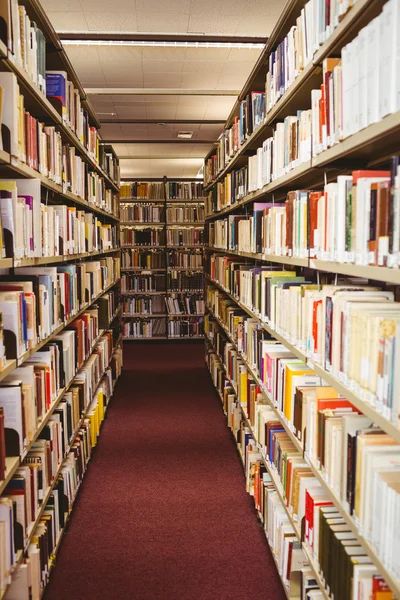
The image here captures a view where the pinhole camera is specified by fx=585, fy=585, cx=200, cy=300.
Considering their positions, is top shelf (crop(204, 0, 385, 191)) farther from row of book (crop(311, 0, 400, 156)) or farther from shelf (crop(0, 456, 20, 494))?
shelf (crop(0, 456, 20, 494))

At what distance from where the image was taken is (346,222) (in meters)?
1.85

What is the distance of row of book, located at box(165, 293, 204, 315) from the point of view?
33.2 ft

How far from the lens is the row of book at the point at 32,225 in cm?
224

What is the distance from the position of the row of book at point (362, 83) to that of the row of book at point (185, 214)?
797 cm

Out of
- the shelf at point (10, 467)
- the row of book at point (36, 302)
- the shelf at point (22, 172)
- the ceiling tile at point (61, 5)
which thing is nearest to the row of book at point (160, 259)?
the row of book at point (36, 302)

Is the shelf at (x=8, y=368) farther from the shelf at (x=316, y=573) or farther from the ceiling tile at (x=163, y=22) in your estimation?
the ceiling tile at (x=163, y=22)

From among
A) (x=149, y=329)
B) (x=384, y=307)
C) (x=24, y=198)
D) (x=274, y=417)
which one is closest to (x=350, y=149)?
(x=384, y=307)

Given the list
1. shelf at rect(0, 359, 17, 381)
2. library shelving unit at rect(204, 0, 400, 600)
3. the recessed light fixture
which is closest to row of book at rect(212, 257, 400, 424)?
library shelving unit at rect(204, 0, 400, 600)

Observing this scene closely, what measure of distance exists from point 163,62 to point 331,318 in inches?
176

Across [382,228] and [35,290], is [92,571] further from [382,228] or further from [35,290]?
[382,228]

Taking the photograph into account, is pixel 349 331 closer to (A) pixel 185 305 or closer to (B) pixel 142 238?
(A) pixel 185 305

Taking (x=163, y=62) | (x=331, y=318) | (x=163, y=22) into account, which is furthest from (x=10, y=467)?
(x=163, y=62)

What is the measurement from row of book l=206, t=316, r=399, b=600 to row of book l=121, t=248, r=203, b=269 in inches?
267

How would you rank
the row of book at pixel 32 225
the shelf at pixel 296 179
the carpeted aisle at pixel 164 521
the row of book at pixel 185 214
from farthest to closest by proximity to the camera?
the row of book at pixel 185 214
the carpeted aisle at pixel 164 521
the shelf at pixel 296 179
the row of book at pixel 32 225
